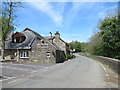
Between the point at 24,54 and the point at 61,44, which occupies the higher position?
the point at 61,44

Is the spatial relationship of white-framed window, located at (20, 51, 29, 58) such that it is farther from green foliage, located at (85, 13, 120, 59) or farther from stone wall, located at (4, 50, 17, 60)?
green foliage, located at (85, 13, 120, 59)

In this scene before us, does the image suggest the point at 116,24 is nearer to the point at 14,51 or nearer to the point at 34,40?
the point at 34,40

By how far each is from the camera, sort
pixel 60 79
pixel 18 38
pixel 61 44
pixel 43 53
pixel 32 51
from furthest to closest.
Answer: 1. pixel 61 44
2. pixel 18 38
3. pixel 32 51
4. pixel 43 53
5. pixel 60 79

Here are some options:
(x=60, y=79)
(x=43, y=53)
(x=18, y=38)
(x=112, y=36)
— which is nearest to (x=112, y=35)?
(x=112, y=36)

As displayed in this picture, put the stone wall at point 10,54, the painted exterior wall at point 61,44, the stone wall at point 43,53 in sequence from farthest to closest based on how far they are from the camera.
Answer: the painted exterior wall at point 61,44 < the stone wall at point 10,54 < the stone wall at point 43,53

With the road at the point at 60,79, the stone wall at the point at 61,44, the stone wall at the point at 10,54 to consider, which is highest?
the stone wall at the point at 61,44

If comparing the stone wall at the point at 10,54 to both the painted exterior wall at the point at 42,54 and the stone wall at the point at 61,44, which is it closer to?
the painted exterior wall at the point at 42,54

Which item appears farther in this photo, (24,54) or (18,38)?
(18,38)

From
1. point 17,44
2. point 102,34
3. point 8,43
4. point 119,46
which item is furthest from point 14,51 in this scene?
point 119,46

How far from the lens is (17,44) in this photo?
2805 cm

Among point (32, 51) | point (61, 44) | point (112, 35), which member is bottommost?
point (32, 51)

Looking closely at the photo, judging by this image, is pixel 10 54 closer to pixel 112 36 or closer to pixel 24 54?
pixel 24 54

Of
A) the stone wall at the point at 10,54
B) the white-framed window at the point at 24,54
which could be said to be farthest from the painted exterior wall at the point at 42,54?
the stone wall at the point at 10,54

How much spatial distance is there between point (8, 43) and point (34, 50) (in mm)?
8558
